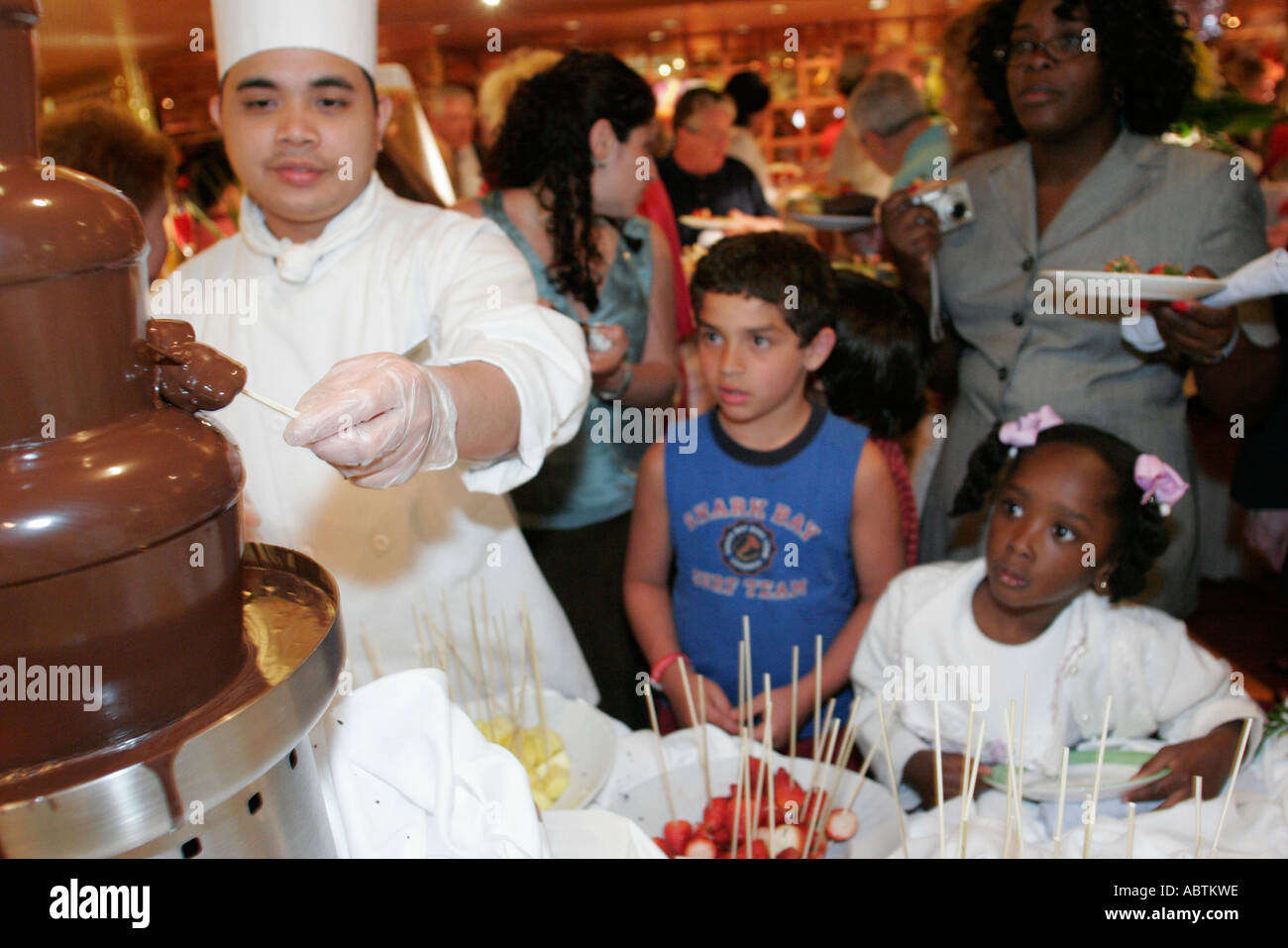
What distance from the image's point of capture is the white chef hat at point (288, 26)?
151 cm

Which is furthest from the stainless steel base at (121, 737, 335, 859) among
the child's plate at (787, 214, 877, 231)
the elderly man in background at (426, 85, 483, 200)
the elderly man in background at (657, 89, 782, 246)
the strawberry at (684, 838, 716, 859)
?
the elderly man in background at (426, 85, 483, 200)

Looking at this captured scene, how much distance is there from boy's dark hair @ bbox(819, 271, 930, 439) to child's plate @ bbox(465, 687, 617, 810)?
1.15 meters

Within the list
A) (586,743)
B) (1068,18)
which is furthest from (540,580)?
(1068,18)

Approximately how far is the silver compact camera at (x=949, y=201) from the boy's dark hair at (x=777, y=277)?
30 cm

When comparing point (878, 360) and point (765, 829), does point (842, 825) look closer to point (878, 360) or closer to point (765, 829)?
point (765, 829)

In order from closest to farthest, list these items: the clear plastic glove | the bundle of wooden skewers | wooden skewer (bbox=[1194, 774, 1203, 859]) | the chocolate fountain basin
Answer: the chocolate fountain basin → the clear plastic glove → wooden skewer (bbox=[1194, 774, 1203, 859]) → the bundle of wooden skewers

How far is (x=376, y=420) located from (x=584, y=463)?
1.51 metres

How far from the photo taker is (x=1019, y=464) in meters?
1.88

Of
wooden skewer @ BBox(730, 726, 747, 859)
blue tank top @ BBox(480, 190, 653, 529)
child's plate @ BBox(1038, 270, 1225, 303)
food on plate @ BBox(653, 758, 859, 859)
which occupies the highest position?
child's plate @ BBox(1038, 270, 1225, 303)

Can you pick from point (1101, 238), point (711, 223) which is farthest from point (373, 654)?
point (711, 223)

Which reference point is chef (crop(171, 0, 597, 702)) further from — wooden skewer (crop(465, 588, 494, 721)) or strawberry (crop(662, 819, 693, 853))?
strawberry (crop(662, 819, 693, 853))

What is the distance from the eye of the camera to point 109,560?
595 mm

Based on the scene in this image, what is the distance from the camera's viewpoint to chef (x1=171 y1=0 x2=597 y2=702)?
1.52m

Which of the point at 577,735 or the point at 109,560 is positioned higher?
the point at 109,560
